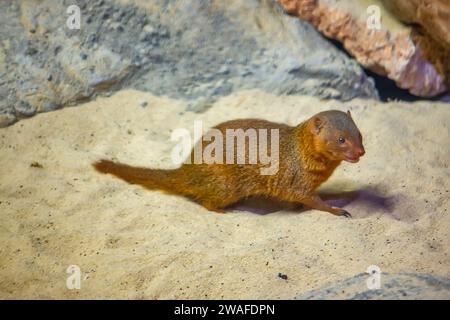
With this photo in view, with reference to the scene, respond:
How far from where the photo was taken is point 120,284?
6.68 ft

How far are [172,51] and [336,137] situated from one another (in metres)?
1.43

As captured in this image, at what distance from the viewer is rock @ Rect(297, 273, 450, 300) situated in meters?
1.77

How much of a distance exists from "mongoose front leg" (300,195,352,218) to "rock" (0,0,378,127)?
3.50 feet

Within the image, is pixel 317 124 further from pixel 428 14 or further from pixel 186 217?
pixel 428 14

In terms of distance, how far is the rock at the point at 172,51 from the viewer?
340 cm

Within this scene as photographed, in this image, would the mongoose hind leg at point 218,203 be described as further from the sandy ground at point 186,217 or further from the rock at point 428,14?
the rock at point 428,14

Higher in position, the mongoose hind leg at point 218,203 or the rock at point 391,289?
the rock at point 391,289

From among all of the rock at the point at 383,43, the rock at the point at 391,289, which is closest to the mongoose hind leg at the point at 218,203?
the rock at the point at 391,289

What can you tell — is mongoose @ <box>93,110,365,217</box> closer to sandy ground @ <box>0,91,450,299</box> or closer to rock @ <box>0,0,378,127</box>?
sandy ground @ <box>0,91,450,299</box>

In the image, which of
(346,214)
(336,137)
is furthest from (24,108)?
(346,214)

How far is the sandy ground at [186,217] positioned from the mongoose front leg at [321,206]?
5 centimetres

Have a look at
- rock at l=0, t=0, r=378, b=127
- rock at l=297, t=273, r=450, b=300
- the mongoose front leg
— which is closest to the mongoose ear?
the mongoose front leg
